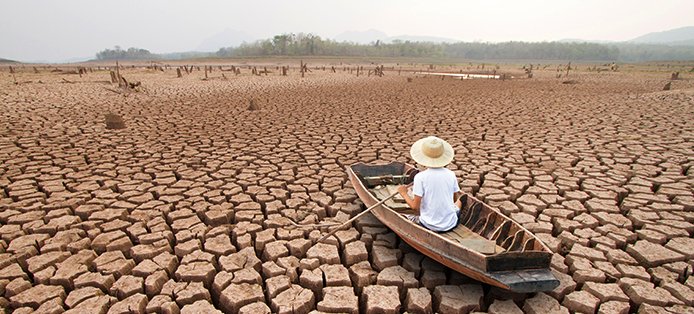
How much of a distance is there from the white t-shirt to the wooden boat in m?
0.12

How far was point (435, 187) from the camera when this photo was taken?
3084 millimetres

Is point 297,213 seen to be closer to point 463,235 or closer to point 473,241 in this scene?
point 463,235

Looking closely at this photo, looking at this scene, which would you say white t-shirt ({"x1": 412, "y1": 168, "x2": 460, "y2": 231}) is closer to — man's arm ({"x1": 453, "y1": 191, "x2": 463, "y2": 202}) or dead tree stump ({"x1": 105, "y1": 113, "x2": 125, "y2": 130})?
man's arm ({"x1": 453, "y1": 191, "x2": 463, "y2": 202})

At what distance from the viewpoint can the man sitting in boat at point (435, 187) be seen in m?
3.08

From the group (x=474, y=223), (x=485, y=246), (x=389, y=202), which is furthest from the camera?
(x=389, y=202)

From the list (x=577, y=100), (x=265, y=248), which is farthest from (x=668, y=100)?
(x=265, y=248)

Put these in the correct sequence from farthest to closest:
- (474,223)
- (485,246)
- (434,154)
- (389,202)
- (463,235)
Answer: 1. (389,202)
2. (474,223)
3. (463,235)
4. (434,154)
5. (485,246)

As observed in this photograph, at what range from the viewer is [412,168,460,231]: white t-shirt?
3.09 meters

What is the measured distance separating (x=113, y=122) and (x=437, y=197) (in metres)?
7.22

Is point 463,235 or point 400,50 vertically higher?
point 400,50

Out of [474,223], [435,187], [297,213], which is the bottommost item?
[297,213]

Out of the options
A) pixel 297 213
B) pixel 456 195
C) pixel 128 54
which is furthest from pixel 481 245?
pixel 128 54

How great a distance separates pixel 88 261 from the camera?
3076mm

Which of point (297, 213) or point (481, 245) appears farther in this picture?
point (297, 213)
